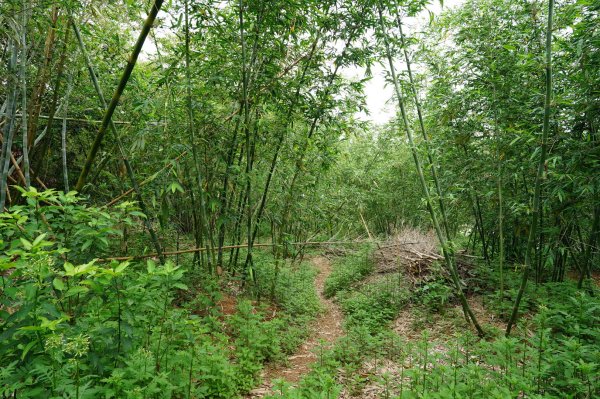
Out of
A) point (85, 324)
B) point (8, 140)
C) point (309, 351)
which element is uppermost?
point (8, 140)

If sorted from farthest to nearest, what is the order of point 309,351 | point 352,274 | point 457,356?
point 352,274 → point 309,351 → point 457,356

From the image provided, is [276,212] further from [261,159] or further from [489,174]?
[489,174]

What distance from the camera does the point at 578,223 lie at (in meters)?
3.95

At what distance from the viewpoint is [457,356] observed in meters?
2.27

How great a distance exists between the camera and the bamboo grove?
108 inches

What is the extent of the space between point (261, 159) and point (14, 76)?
8.37 ft

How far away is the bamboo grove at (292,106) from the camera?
2.75 meters

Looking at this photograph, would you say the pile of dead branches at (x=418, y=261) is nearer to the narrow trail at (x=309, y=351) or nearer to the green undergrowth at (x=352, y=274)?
the green undergrowth at (x=352, y=274)

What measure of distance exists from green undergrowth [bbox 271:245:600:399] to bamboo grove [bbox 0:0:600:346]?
17.1 inches

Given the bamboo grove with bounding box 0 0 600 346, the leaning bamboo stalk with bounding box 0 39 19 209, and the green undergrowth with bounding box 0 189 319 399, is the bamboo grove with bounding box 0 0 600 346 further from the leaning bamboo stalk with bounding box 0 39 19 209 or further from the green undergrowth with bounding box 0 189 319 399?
the green undergrowth with bounding box 0 189 319 399

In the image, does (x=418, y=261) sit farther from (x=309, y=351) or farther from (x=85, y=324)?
(x=85, y=324)

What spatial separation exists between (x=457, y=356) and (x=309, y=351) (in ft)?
5.76

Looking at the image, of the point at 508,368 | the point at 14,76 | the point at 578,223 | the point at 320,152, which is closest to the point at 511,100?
the point at 578,223

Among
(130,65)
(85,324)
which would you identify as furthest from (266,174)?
(85,324)
